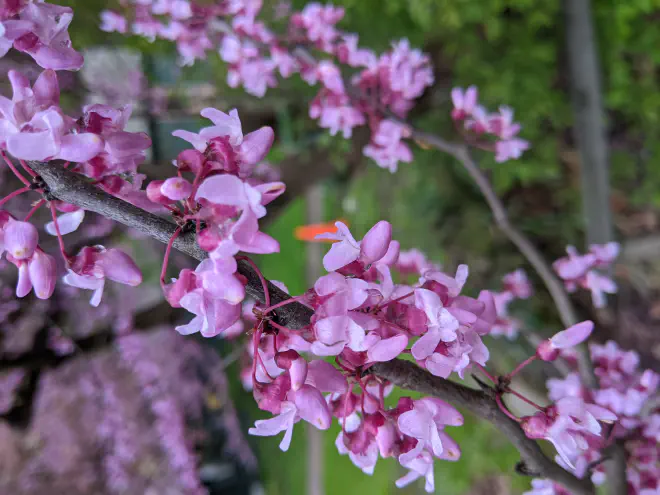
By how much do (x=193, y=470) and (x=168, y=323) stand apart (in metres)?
1.20

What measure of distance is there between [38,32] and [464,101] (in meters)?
0.87

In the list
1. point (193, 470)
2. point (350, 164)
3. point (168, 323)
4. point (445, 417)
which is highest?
point (445, 417)

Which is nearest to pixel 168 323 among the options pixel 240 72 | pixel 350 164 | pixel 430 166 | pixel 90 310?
pixel 90 310

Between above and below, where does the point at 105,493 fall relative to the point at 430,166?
below

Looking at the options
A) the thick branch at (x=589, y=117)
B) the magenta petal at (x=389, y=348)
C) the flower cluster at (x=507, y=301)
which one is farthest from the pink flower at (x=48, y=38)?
the thick branch at (x=589, y=117)

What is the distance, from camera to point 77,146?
1.50ft

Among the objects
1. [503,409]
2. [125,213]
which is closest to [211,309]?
[125,213]

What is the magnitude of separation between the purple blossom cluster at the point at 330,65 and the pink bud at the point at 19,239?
0.79 m

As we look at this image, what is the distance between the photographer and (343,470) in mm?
3424

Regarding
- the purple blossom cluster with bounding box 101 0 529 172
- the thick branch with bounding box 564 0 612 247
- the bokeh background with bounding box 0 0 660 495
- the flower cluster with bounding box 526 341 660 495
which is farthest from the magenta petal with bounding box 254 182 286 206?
the thick branch with bounding box 564 0 612 247

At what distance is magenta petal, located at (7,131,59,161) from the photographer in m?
0.43

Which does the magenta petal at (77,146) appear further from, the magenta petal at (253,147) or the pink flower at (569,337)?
the pink flower at (569,337)

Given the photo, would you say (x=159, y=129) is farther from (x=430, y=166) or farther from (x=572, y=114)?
(x=572, y=114)

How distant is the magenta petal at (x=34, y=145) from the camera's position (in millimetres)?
425
